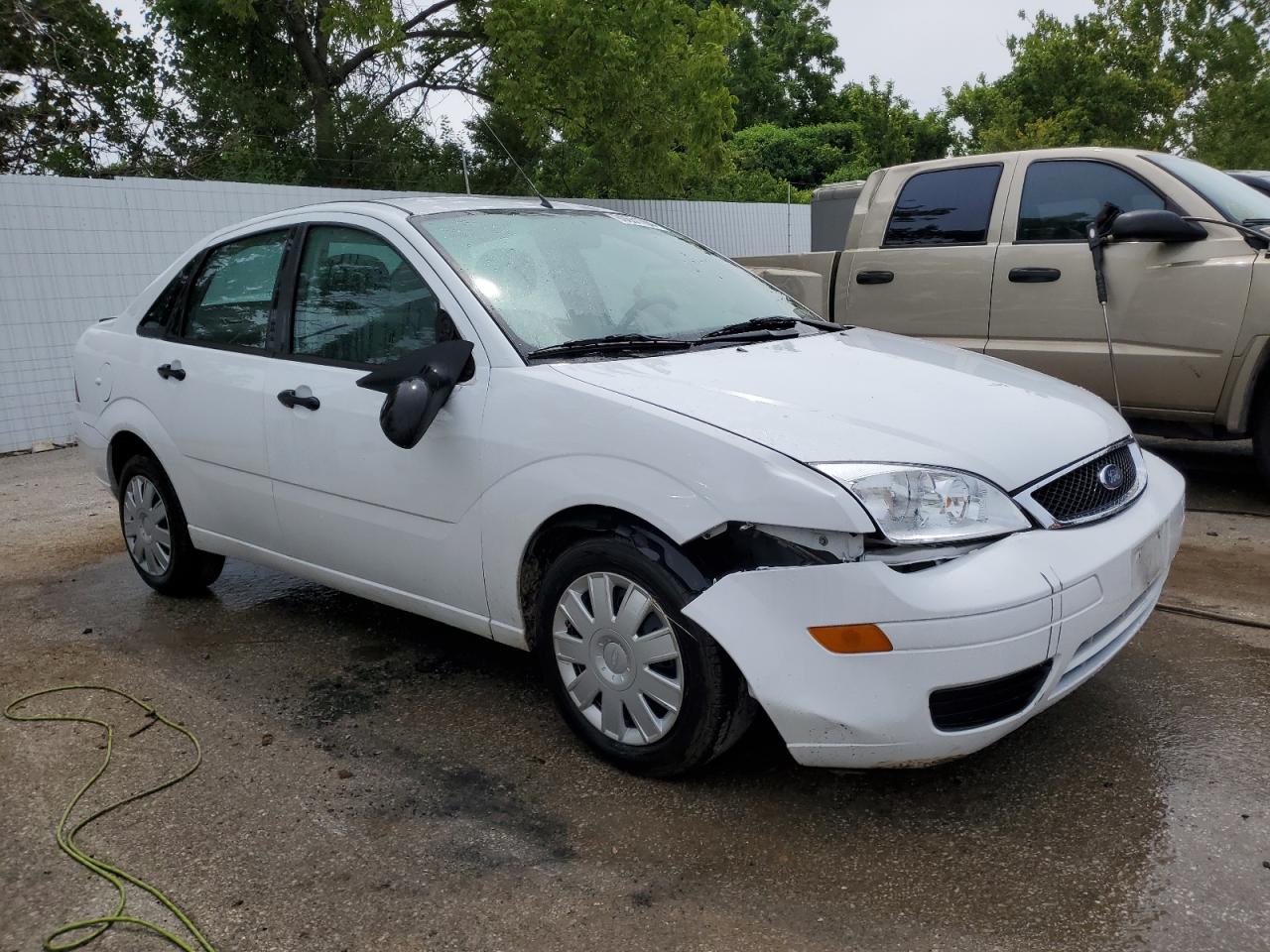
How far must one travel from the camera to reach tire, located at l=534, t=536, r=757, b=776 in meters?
2.91

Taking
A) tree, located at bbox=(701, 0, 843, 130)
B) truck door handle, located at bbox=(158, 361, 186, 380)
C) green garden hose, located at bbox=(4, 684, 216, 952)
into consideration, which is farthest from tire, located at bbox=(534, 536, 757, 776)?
tree, located at bbox=(701, 0, 843, 130)

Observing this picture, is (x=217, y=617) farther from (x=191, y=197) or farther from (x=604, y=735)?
(x=191, y=197)

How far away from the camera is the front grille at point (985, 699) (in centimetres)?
270

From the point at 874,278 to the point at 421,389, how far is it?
4.15 meters

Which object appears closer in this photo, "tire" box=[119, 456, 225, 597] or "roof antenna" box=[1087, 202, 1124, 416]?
"tire" box=[119, 456, 225, 597]

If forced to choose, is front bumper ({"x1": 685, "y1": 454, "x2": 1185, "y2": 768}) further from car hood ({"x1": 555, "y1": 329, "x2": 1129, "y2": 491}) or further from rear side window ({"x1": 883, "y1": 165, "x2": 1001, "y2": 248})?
rear side window ({"x1": 883, "y1": 165, "x2": 1001, "y2": 248})

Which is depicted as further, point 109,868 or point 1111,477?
point 1111,477

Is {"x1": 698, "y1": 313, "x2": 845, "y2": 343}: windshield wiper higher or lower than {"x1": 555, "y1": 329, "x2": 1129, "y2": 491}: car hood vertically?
higher

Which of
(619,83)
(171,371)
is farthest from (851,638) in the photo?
(619,83)

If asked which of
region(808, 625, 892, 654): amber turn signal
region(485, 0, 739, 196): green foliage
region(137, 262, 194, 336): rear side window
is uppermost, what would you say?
region(485, 0, 739, 196): green foliage

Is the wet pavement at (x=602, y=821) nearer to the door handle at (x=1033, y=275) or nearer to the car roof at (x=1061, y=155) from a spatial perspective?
the door handle at (x=1033, y=275)

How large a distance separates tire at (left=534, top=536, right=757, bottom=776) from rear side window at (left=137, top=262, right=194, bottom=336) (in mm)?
2517

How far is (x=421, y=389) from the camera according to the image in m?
3.32

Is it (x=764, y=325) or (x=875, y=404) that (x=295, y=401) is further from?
(x=875, y=404)
